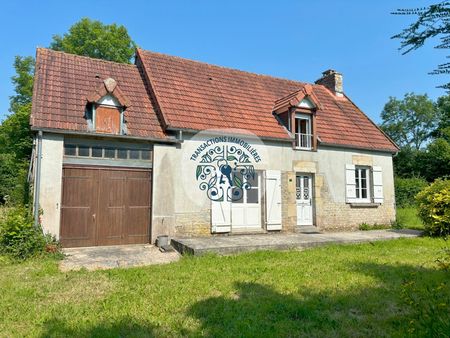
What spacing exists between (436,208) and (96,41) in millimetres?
26298

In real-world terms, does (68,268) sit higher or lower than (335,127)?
lower

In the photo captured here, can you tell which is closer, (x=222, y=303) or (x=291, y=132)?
(x=222, y=303)

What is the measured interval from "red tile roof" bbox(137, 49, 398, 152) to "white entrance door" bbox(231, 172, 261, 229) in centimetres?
156

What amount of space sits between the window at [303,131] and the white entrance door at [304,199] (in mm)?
1114

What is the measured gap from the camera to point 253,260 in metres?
7.57

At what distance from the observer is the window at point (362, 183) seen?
1336cm

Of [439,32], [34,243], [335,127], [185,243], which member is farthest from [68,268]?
[335,127]

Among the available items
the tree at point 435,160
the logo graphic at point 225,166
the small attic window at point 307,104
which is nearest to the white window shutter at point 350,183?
the small attic window at point 307,104

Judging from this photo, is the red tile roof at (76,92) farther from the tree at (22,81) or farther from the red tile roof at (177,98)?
the tree at (22,81)

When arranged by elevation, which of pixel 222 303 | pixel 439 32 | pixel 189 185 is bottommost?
pixel 222 303

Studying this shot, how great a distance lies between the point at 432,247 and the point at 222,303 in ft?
23.5

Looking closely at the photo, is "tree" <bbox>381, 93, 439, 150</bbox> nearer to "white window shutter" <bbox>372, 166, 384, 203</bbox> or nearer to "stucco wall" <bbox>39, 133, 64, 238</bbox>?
"white window shutter" <bbox>372, 166, 384, 203</bbox>

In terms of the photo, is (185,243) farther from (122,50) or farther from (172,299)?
(122,50)

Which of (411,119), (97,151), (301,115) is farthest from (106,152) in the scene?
(411,119)
